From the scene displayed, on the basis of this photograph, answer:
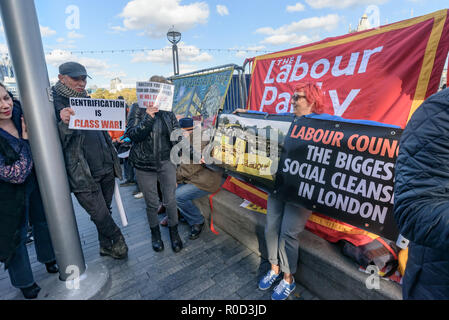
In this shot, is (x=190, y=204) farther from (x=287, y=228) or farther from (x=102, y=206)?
(x=287, y=228)

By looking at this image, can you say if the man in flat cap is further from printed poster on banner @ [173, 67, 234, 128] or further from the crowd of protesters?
printed poster on banner @ [173, 67, 234, 128]

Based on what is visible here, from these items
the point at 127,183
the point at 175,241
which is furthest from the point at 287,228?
the point at 127,183

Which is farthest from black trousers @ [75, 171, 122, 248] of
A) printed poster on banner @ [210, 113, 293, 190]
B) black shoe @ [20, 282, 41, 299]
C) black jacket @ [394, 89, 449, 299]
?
black jacket @ [394, 89, 449, 299]

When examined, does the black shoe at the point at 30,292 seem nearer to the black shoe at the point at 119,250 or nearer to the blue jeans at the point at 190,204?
the black shoe at the point at 119,250

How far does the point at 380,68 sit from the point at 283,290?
275 centimetres

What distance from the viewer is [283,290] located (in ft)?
7.25

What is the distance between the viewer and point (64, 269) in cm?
229

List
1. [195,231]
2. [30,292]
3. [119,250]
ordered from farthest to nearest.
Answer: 1. [195,231]
2. [119,250]
3. [30,292]

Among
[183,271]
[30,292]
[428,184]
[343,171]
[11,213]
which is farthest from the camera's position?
[183,271]

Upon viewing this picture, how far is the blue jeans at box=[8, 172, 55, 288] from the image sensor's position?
2.15 meters

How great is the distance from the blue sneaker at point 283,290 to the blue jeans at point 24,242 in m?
2.38

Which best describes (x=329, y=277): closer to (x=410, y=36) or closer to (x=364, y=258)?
(x=364, y=258)
